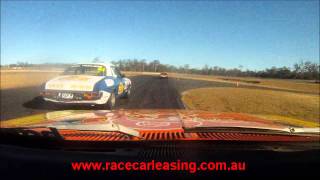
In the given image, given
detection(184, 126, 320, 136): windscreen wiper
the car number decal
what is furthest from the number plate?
detection(184, 126, 320, 136): windscreen wiper

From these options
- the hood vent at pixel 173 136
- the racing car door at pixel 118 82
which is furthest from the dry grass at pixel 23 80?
the hood vent at pixel 173 136

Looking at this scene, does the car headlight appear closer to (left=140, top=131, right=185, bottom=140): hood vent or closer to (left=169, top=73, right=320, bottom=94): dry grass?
(left=140, top=131, right=185, bottom=140): hood vent

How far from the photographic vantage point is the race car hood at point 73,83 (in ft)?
35.8

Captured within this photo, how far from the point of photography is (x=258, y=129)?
3242mm

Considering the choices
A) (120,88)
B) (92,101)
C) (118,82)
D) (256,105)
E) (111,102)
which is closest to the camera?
(92,101)

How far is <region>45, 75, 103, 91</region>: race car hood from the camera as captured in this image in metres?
10.9

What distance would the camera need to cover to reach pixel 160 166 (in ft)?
7.19

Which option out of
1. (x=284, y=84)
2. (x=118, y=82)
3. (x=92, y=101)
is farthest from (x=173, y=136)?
(x=284, y=84)

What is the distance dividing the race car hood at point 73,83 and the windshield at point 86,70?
39 centimetres

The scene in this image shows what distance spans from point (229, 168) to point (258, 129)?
1.14 meters

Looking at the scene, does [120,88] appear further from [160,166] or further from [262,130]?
[160,166]

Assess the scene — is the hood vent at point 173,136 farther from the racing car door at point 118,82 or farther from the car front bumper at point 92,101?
the racing car door at point 118,82

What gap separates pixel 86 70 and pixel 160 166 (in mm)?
10058

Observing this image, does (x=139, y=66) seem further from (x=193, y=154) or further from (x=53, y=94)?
(x=193, y=154)
